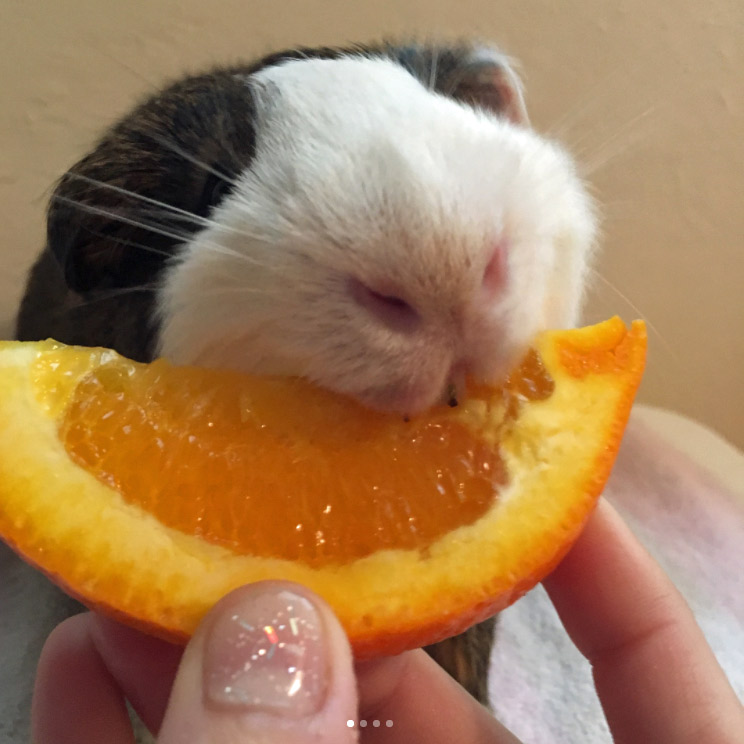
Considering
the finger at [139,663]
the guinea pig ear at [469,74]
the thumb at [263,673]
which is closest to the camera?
the thumb at [263,673]

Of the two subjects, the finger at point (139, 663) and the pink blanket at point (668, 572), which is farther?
the pink blanket at point (668, 572)

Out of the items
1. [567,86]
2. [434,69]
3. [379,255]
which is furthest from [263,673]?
[567,86]

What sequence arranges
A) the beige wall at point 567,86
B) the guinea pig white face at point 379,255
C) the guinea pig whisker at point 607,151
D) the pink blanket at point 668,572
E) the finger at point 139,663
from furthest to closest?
the beige wall at point 567,86
the pink blanket at point 668,572
the guinea pig whisker at point 607,151
the finger at point 139,663
the guinea pig white face at point 379,255

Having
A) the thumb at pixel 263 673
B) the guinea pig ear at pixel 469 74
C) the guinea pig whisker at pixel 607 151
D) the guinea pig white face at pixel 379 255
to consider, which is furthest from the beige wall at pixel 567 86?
the thumb at pixel 263 673

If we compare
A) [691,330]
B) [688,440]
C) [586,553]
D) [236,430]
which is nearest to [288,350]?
[236,430]

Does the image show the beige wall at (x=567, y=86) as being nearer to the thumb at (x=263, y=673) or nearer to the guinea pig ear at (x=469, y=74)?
the guinea pig ear at (x=469, y=74)

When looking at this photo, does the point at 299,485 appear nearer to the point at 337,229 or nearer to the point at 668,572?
the point at 337,229

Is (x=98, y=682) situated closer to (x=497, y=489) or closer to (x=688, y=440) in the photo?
(x=497, y=489)
